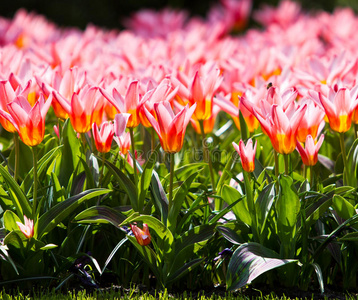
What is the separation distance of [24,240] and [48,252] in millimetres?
164

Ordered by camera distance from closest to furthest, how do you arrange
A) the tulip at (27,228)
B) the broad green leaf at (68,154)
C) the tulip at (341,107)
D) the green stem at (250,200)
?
the tulip at (27,228) → the green stem at (250,200) → the tulip at (341,107) → the broad green leaf at (68,154)

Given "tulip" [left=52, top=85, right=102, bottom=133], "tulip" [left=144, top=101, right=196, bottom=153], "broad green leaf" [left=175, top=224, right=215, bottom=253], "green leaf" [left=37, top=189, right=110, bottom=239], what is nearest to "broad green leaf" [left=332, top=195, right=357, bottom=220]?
"broad green leaf" [left=175, top=224, right=215, bottom=253]

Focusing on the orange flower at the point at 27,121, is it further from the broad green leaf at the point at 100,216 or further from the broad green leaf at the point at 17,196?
the broad green leaf at the point at 100,216

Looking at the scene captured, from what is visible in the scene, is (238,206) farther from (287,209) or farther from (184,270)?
(184,270)

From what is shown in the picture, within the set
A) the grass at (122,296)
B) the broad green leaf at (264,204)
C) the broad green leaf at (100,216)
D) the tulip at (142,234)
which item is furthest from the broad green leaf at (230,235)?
the broad green leaf at (100,216)

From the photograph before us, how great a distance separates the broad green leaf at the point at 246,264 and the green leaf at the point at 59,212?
0.61 metres

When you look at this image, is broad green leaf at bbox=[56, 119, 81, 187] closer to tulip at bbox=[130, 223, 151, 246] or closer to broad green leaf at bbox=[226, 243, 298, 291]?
tulip at bbox=[130, 223, 151, 246]

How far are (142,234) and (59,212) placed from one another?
40cm

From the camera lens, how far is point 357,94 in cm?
256

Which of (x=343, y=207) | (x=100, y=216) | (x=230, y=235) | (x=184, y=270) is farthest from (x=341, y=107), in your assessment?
(x=100, y=216)

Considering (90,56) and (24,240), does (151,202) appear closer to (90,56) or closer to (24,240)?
(24,240)

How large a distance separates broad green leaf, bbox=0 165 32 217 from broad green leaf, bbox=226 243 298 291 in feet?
2.95

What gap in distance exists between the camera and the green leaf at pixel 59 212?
243 cm

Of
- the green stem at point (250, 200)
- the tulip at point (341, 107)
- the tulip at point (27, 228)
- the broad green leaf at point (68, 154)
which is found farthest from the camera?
the broad green leaf at point (68, 154)
